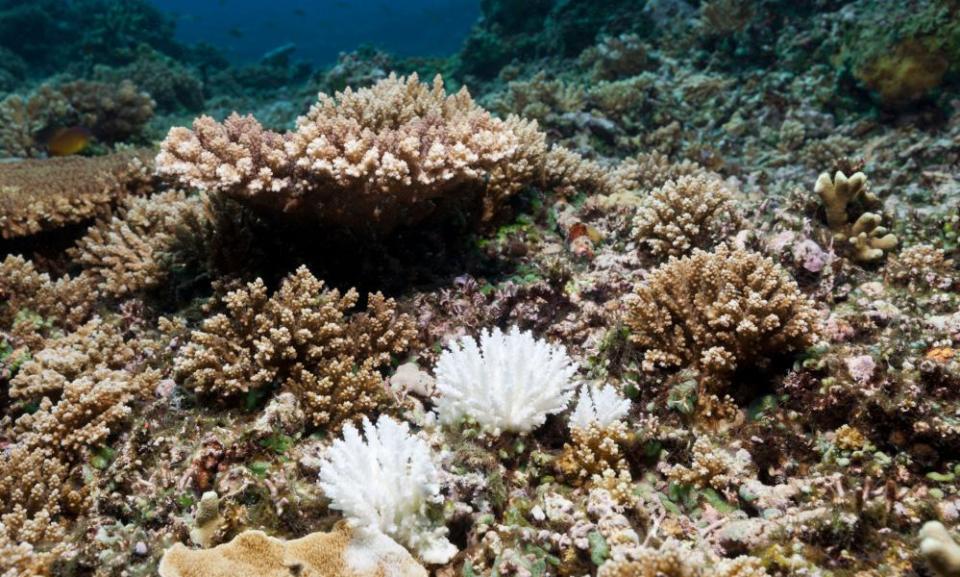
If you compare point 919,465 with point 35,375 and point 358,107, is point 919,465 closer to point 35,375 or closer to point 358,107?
point 358,107

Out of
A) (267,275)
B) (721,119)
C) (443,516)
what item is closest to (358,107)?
(267,275)

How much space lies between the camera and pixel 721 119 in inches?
382

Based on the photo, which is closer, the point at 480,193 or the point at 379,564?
the point at 379,564

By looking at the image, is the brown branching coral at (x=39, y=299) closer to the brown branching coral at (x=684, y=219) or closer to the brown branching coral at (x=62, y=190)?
the brown branching coral at (x=62, y=190)

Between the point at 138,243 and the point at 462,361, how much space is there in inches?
155

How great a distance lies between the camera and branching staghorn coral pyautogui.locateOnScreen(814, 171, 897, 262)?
172 inches

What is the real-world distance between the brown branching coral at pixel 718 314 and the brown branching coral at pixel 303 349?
1.77 m

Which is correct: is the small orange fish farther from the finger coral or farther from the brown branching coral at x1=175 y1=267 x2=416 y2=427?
the finger coral

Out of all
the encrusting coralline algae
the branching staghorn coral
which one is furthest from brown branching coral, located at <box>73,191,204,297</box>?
the branching staghorn coral

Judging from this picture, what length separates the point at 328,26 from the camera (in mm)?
66750

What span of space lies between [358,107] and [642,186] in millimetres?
3693

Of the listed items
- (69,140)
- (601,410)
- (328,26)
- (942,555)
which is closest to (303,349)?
(601,410)

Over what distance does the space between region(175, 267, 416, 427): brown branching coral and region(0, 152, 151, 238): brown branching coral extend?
3137 millimetres

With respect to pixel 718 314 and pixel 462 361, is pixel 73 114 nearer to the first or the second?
pixel 462 361
